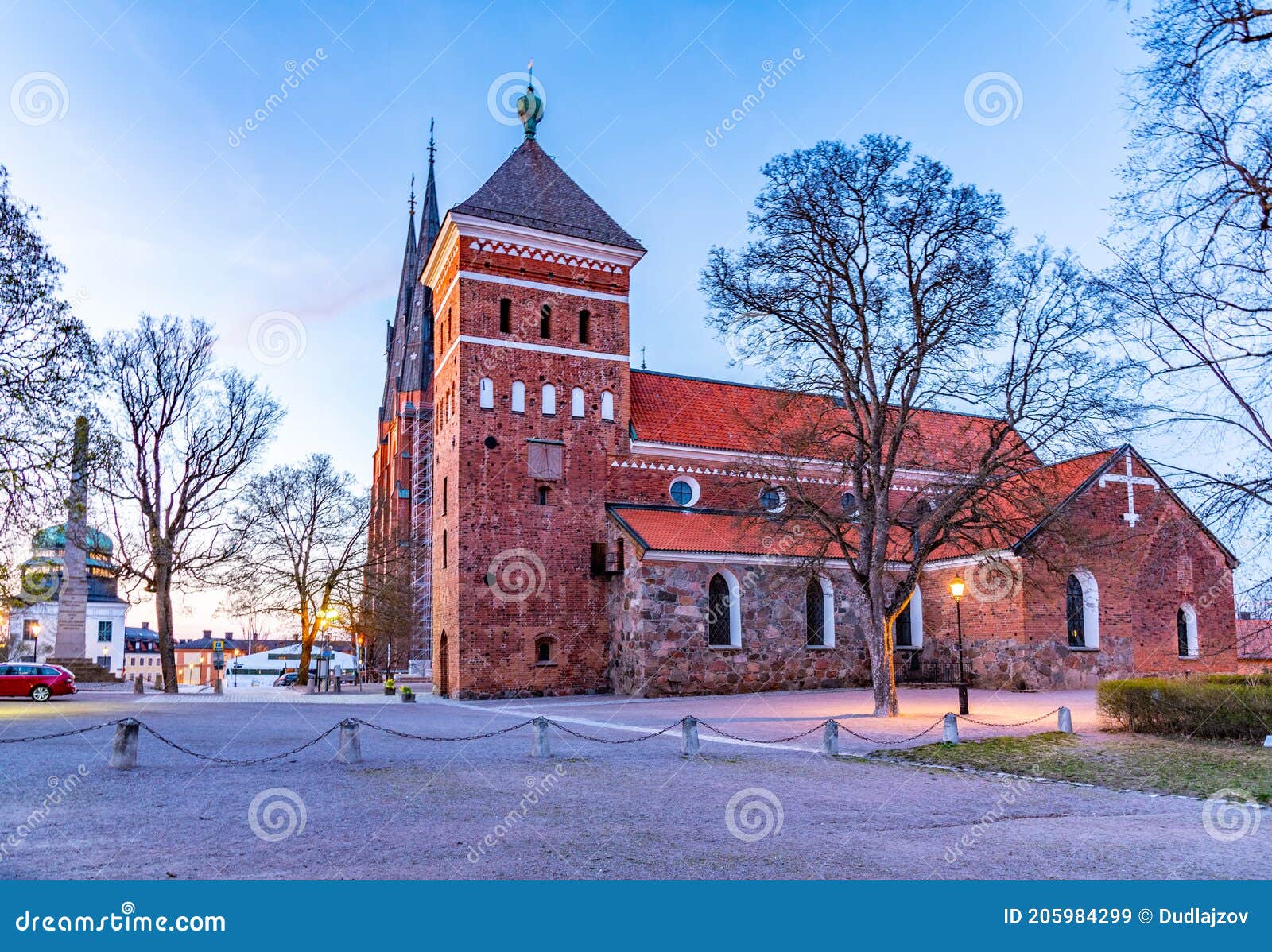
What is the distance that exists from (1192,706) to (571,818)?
42.9 feet

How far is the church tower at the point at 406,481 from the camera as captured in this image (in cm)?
4338

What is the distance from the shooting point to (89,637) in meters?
70.8

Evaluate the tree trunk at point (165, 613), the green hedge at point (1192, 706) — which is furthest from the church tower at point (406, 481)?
the green hedge at point (1192, 706)

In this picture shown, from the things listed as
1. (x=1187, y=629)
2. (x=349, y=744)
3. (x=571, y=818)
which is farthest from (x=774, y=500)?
(x=571, y=818)

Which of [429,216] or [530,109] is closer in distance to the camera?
[530,109]

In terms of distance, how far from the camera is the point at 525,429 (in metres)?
31.9

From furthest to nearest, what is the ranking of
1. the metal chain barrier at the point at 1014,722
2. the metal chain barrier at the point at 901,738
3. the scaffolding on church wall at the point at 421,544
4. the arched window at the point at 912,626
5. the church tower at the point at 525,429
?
1. the scaffolding on church wall at the point at 421,544
2. the arched window at the point at 912,626
3. the church tower at the point at 525,429
4. the metal chain barrier at the point at 1014,722
5. the metal chain barrier at the point at 901,738

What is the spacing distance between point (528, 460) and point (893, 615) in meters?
13.8

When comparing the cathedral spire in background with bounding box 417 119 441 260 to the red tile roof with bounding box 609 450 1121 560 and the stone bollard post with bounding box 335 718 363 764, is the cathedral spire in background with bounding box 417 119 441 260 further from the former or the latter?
the stone bollard post with bounding box 335 718 363 764

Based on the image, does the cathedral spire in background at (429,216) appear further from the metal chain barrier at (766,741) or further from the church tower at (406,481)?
the metal chain barrier at (766,741)

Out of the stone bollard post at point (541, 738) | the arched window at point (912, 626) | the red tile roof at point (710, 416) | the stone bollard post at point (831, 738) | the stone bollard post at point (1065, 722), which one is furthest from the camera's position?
the arched window at point (912, 626)

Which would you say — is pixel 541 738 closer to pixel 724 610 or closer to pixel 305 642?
pixel 724 610

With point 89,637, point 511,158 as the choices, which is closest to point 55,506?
point 511,158

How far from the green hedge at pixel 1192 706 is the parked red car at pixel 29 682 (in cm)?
3060
